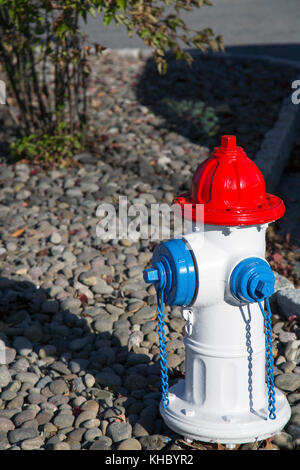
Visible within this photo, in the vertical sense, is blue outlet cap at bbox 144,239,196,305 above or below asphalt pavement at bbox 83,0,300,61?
below

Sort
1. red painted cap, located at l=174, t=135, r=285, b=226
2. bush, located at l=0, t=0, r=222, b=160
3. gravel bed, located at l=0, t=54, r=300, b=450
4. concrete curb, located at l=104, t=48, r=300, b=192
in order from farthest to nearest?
concrete curb, located at l=104, t=48, r=300, b=192, bush, located at l=0, t=0, r=222, b=160, gravel bed, located at l=0, t=54, r=300, b=450, red painted cap, located at l=174, t=135, r=285, b=226

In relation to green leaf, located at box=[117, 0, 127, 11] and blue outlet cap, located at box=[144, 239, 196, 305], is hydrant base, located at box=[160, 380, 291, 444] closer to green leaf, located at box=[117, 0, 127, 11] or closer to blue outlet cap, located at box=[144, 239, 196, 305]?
blue outlet cap, located at box=[144, 239, 196, 305]

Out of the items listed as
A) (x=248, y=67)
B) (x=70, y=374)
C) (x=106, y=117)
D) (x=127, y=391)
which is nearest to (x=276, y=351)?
(x=127, y=391)

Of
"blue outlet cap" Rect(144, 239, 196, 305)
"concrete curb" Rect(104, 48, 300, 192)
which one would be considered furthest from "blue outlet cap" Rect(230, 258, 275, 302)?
"concrete curb" Rect(104, 48, 300, 192)

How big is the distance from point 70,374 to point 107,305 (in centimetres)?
66

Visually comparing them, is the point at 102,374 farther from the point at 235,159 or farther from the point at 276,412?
the point at 235,159

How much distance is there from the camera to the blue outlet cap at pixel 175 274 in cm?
253

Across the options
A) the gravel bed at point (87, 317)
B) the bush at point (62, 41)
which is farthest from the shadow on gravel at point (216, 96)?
the bush at point (62, 41)

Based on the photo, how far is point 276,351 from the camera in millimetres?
3547

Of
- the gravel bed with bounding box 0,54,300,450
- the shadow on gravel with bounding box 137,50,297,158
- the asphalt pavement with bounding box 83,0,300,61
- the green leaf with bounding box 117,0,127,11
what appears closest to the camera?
the gravel bed with bounding box 0,54,300,450

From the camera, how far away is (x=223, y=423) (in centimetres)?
262

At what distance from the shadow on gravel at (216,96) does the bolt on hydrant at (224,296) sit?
3769 millimetres

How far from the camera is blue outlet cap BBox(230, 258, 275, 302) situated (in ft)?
8.16

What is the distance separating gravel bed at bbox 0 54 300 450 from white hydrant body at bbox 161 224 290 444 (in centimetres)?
16
